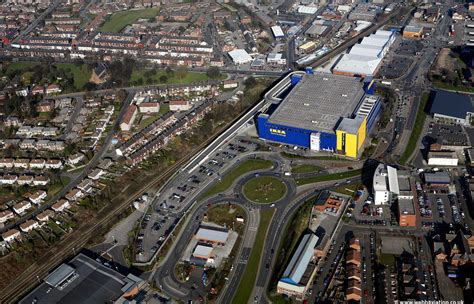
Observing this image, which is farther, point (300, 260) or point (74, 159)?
point (74, 159)

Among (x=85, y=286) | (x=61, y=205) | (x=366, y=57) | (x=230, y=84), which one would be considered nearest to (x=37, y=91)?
(x=230, y=84)

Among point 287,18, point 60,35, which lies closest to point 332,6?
point 287,18

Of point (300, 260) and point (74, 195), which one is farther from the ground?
point (74, 195)

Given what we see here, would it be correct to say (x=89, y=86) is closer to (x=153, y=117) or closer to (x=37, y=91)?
(x=37, y=91)

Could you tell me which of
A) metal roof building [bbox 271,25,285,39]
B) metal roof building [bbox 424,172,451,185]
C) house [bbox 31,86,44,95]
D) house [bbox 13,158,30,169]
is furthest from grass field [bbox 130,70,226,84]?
metal roof building [bbox 424,172,451,185]

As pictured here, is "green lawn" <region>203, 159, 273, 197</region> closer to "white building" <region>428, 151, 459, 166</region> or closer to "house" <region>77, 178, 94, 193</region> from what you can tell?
"house" <region>77, 178, 94, 193</region>
